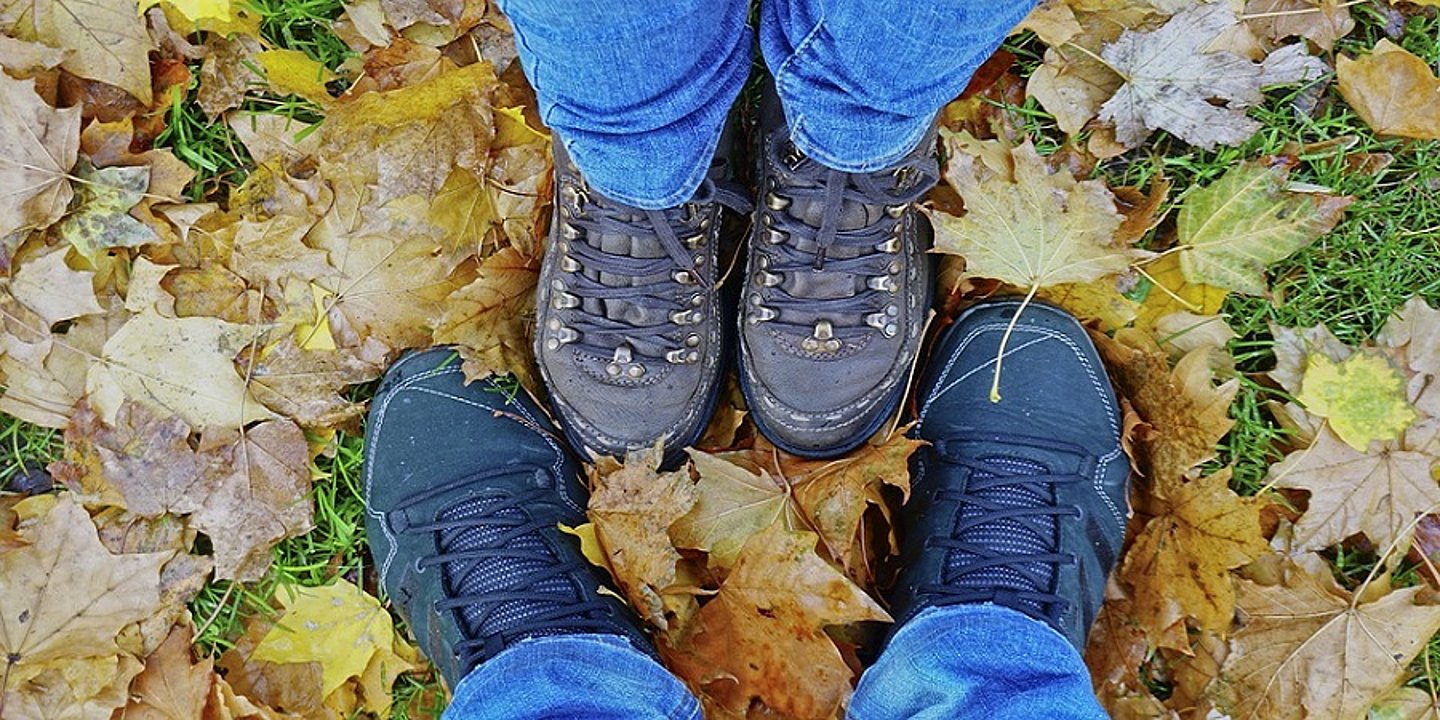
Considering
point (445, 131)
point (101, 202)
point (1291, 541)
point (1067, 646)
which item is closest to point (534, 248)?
point (445, 131)

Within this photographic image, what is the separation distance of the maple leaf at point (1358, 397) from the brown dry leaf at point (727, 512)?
795mm

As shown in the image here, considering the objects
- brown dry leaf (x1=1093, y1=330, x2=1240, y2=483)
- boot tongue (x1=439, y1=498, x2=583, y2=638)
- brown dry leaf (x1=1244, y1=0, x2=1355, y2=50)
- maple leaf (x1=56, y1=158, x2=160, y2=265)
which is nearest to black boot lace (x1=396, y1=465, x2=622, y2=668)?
boot tongue (x1=439, y1=498, x2=583, y2=638)

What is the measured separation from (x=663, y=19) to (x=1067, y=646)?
923 millimetres

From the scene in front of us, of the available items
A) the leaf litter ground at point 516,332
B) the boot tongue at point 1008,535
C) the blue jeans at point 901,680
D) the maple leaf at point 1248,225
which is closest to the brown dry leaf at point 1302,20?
the leaf litter ground at point 516,332

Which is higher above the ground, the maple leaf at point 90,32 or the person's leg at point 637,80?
the person's leg at point 637,80

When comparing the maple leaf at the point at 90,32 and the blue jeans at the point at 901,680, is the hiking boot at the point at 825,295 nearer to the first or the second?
the blue jeans at the point at 901,680

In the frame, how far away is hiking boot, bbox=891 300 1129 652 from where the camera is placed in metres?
1.43

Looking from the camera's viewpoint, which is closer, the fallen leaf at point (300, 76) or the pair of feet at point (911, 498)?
the pair of feet at point (911, 498)

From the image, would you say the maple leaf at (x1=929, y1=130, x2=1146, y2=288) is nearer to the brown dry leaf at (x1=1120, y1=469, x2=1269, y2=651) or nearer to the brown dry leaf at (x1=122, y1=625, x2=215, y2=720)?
the brown dry leaf at (x1=1120, y1=469, x2=1269, y2=651)

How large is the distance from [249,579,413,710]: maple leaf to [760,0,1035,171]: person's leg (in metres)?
1.02

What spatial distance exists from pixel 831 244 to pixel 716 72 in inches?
15.2

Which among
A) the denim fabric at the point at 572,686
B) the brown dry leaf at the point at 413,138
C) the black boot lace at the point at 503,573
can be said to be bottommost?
the black boot lace at the point at 503,573

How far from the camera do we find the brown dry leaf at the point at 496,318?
1.47 metres

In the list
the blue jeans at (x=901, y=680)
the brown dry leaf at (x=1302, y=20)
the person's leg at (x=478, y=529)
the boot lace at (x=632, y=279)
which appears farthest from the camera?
the brown dry leaf at (x=1302, y=20)
